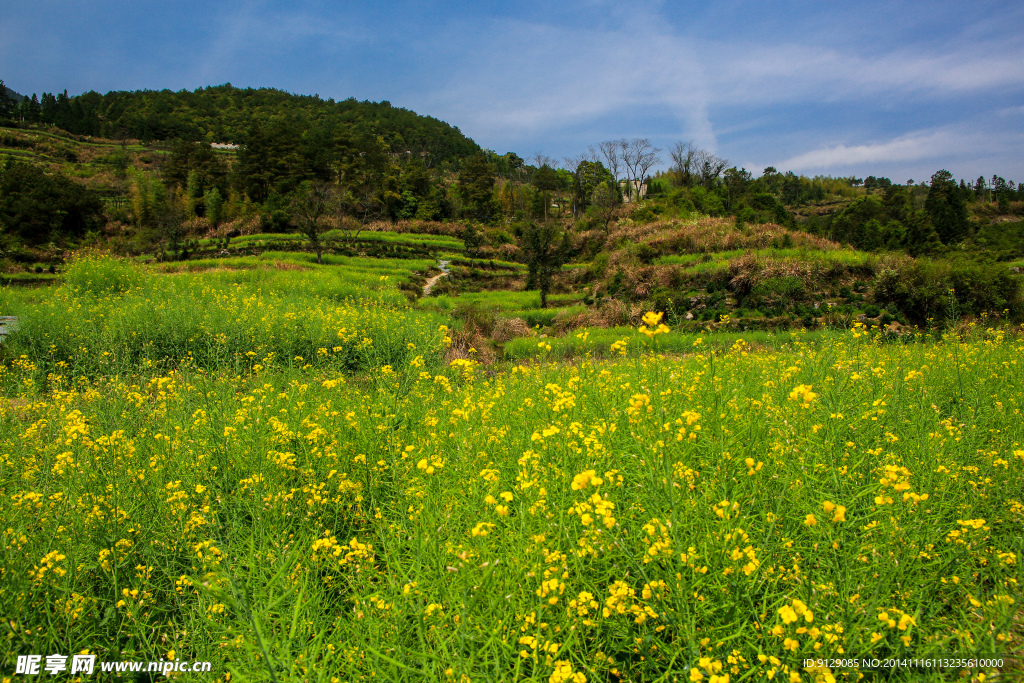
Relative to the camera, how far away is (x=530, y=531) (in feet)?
8.71

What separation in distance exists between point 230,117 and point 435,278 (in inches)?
4254

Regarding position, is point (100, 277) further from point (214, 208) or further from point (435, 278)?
point (214, 208)

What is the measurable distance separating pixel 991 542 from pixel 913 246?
112ft

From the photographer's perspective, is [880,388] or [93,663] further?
[880,388]

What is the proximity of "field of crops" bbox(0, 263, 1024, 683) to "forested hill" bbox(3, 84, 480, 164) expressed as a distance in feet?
239

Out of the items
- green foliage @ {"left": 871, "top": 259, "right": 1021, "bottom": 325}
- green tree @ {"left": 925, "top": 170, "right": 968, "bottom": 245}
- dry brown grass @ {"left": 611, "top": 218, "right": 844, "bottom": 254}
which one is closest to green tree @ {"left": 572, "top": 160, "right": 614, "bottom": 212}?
green tree @ {"left": 925, "top": 170, "right": 968, "bottom": 245}

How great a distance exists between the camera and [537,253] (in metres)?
22.9

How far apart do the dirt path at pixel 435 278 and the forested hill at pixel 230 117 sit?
41.4 meters

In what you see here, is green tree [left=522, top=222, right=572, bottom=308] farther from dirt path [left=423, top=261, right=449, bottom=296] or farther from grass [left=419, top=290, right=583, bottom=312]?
dirt path [left=423, top=261, right=449, bottom=296]

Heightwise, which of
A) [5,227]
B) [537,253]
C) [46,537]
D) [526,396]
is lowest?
[46,537]

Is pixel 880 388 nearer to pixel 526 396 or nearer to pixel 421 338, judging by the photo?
pixel 526 396

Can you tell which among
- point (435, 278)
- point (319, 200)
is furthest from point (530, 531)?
point (319, 200)

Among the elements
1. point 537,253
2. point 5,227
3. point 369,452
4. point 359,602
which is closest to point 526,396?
point 369,452

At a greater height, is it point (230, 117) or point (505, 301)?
point (230, 117)
